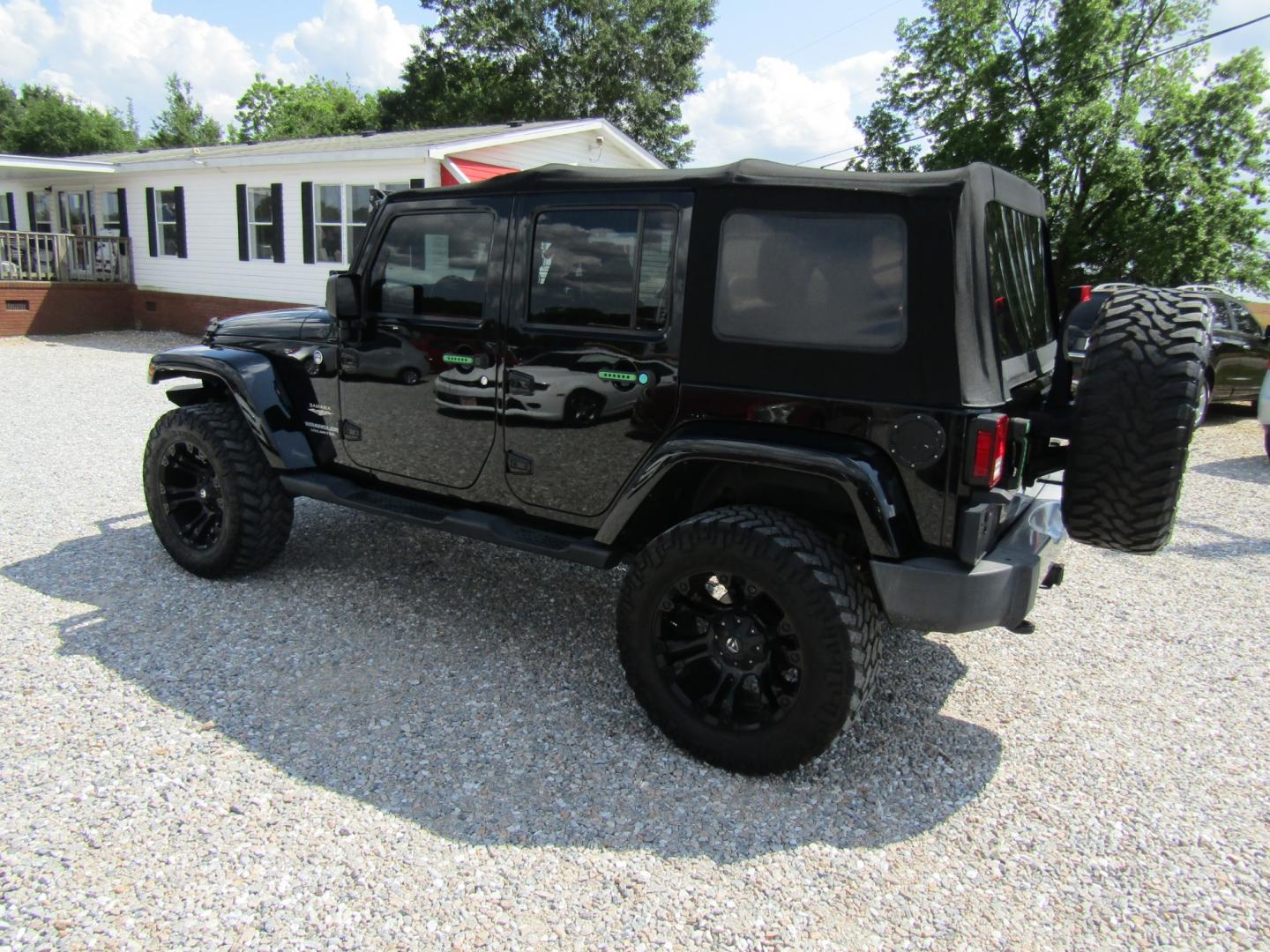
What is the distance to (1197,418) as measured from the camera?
8.83 feet

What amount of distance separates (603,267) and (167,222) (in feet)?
58.1

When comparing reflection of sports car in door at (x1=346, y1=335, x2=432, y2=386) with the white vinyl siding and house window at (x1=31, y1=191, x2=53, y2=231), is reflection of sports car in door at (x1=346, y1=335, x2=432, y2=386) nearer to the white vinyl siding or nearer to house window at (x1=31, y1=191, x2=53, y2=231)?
the white vinyl siding

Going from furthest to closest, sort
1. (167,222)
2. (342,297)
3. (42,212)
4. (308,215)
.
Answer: (42,212) < (167,222) < (308,215) < (342,297)

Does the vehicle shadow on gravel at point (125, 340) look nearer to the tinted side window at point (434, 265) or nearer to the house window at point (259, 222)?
the house window at point (259, 222)

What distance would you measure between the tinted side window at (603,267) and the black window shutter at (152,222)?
57.7 ft

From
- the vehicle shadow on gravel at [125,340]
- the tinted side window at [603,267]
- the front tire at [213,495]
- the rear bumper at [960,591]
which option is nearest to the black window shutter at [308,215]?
the vehicle shadow on gravel at [125,340]

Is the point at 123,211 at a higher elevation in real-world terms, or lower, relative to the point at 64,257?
higher

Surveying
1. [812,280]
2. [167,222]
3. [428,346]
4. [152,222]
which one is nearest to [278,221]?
[167,222]

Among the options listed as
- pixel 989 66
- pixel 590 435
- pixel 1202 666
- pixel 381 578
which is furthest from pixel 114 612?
pixel 989 66

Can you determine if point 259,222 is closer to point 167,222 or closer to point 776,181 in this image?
point 167,222

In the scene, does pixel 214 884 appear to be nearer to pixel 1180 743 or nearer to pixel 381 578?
pixel 381 578

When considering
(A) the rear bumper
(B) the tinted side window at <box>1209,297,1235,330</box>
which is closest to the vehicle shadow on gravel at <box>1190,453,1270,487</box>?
(B) the tinted side window at <box>1209,297,1235,330</box>

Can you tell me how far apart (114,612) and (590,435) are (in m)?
2.55

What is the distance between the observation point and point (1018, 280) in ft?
10.4
